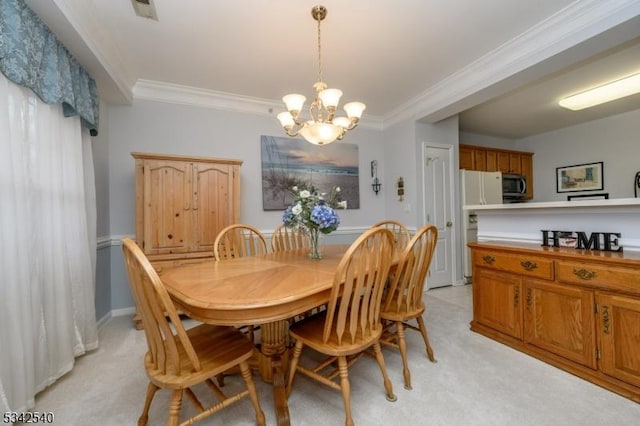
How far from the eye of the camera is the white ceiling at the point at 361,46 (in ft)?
6.24

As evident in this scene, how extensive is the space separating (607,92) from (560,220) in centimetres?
189

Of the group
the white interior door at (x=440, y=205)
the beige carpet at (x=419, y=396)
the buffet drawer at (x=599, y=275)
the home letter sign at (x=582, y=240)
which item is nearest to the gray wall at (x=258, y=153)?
the white interior door at (x=440, y=205)

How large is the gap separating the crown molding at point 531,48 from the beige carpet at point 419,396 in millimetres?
2327

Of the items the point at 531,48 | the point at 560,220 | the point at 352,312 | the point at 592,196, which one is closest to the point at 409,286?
the point at 352,312

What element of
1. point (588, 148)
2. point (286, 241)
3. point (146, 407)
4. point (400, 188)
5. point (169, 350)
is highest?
point (588, 148)

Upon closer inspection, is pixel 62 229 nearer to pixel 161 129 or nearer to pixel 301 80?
pixel 161 129

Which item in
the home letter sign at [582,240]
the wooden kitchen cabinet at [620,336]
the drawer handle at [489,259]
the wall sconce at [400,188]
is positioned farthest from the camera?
the wall sconce at [400,188]

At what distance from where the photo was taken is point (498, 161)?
184 inches

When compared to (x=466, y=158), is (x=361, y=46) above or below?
above

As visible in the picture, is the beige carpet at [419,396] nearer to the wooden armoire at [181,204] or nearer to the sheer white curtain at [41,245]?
the sheer white curtain at [41,245]

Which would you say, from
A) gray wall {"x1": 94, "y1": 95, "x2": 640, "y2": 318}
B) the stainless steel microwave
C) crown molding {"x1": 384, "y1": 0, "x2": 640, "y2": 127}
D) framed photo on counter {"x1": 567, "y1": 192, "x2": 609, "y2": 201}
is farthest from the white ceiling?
framed photo on counter {"x1": 567, "y1": 192, "x2": 609, "y2": 201}

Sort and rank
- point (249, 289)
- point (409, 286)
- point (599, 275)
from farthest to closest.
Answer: point (409, 286) → point (599, 275) → point (249, 289)

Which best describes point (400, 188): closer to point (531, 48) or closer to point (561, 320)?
point (531, 48)

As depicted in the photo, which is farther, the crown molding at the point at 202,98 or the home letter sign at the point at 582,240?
the crown molding at the point at 202,98
